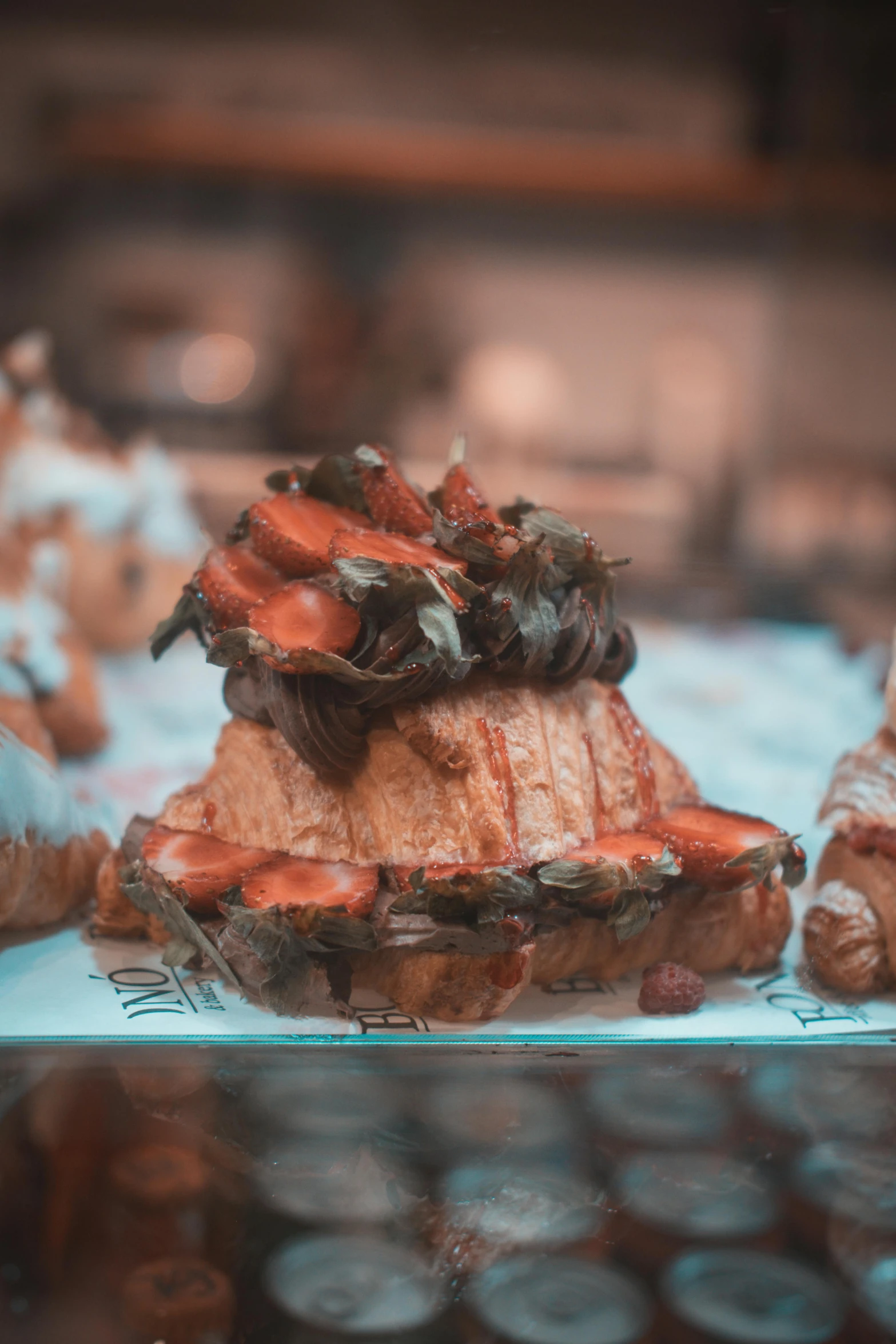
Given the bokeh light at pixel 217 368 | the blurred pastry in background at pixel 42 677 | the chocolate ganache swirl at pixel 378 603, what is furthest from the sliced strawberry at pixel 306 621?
the bokeh light at pixel 217 368

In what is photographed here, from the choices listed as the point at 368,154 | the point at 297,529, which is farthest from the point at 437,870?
the point at 368,154

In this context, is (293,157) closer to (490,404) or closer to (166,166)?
(166,166)

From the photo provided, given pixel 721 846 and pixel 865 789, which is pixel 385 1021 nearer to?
pixel 721 846

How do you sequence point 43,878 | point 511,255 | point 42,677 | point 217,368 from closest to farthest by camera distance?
point 43,878
point 42,677
point 217,368
point 511,255

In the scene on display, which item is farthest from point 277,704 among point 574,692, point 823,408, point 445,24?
point 823,408

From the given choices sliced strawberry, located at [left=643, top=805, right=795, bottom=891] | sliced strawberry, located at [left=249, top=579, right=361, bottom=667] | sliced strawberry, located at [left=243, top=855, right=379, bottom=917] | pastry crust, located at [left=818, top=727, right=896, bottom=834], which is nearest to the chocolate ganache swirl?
sliced strawberry, located at [left=249, top=579, right=361, bottom=667]

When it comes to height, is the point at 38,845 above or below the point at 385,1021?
above

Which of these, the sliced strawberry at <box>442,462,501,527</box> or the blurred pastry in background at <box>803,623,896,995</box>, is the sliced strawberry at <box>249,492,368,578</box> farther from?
the blurred pastry in background at <box>803,623,896,995</box>
